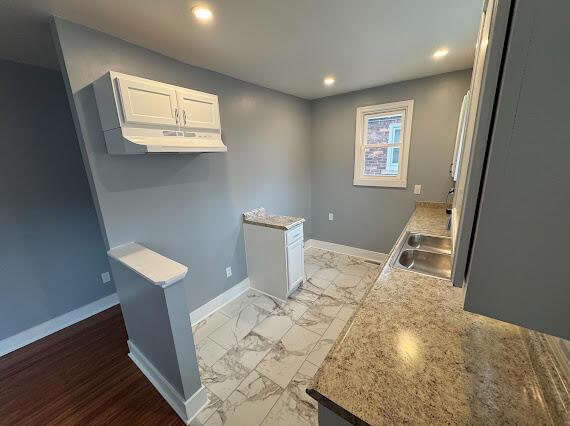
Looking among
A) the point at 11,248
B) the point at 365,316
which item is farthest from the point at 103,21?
the point at 365,316

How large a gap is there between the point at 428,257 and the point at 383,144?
2.03 meters

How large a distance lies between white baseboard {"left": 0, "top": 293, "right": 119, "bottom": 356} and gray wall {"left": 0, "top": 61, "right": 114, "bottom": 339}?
0.05 m

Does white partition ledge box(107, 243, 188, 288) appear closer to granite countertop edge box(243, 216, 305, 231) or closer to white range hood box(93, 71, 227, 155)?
white range hood box(93, 71, 227, 155)

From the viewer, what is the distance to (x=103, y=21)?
1443mm

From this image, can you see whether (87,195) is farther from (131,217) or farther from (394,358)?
(394,358)

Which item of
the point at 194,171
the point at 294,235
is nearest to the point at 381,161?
the point at 294,235

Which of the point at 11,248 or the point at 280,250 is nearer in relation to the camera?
→ the point at 11,248

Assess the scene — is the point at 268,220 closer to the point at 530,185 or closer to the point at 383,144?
the point at 383,144

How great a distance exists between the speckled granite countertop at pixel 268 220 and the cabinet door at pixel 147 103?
1.34m

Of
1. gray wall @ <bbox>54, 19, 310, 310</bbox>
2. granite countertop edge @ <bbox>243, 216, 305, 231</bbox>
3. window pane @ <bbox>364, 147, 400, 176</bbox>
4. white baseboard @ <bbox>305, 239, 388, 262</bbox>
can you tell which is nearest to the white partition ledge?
gray wall @ <bbox>54, 19, 310, 310</bbox>

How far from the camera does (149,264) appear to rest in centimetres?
148

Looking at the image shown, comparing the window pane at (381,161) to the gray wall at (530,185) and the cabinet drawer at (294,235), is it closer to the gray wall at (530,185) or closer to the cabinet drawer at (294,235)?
the cabinet drawer at (294,235)

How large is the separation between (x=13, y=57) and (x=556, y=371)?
387 cm

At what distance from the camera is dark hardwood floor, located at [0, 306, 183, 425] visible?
151 centimetres
